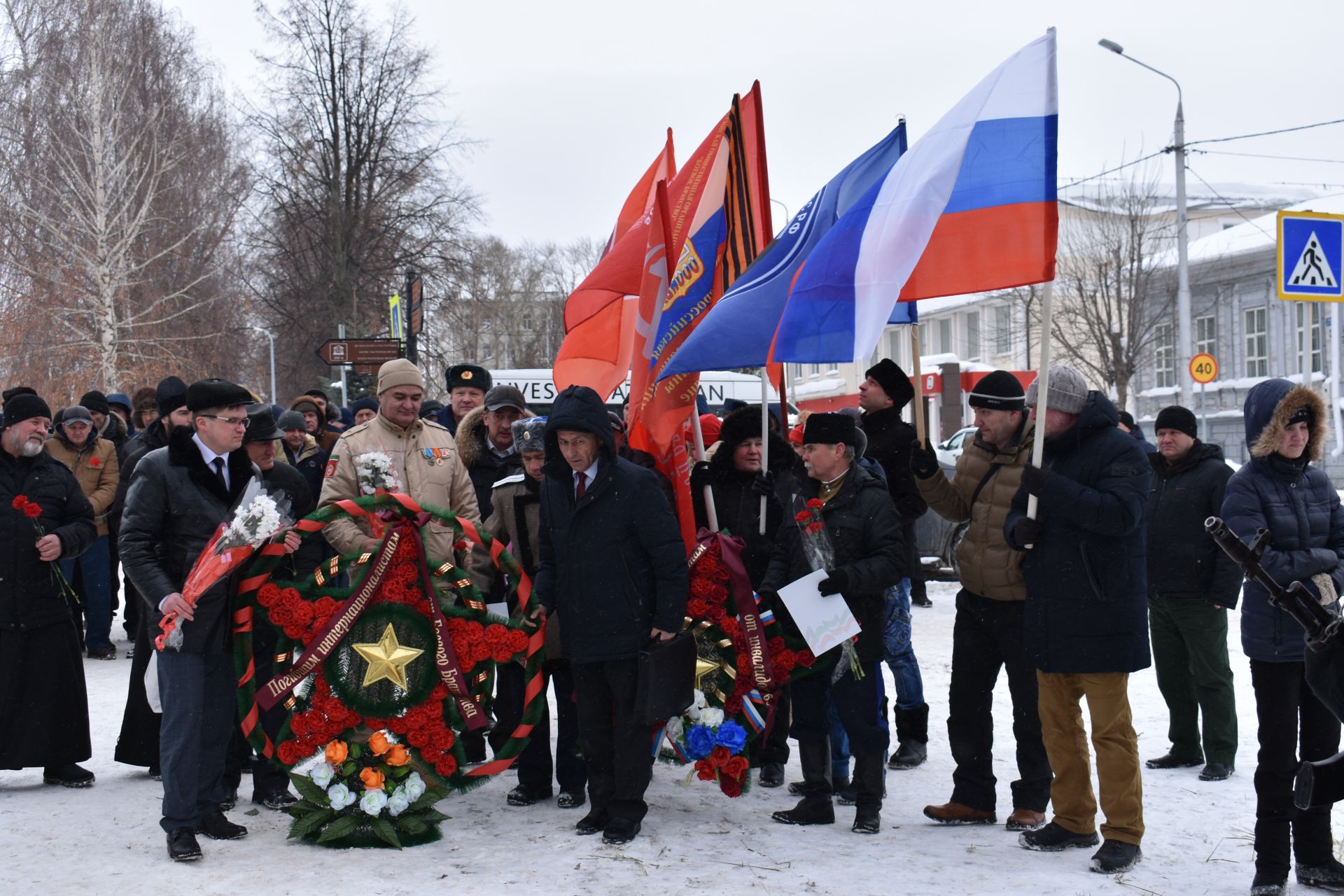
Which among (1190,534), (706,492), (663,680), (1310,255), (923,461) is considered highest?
(1310,255)

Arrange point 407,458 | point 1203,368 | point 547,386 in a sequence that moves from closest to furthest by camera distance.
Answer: point 407,458
point 547,386
point 1203,368

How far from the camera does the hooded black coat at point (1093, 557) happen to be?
16.3ft

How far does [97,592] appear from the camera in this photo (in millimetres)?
10383

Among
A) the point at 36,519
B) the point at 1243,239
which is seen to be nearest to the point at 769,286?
the point at 36,519

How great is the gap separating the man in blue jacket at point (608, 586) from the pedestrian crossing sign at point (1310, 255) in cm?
692

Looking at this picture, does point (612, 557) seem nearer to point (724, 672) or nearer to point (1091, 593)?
point (724, 672)

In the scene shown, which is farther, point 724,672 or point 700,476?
point 700,476

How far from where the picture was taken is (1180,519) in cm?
675

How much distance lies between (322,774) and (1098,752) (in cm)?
327

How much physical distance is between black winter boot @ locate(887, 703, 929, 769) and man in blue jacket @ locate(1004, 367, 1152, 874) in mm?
1623

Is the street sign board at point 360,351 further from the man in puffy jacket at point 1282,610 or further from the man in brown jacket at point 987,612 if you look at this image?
the man in puffy jacket at point 1282,610

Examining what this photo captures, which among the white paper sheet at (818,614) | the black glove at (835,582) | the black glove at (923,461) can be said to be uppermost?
the black glove at (923,461)

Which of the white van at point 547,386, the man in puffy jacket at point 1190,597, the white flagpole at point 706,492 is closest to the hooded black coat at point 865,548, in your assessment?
the white flagpole at point 706,492

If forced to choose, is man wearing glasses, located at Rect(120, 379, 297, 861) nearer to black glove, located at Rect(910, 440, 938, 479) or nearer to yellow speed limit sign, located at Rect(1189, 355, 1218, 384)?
black glove, located at Rect(910, 440, 938, 479)
